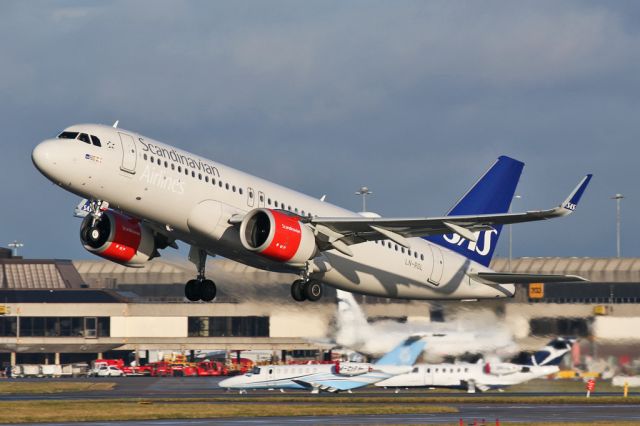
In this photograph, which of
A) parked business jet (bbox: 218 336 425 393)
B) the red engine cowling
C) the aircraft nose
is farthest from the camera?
parked business jet (bbox: 218 336 425 393)

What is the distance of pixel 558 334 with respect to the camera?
65.0 metres

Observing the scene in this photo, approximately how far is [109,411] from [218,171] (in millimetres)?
21833

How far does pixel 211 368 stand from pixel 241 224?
2524 inches

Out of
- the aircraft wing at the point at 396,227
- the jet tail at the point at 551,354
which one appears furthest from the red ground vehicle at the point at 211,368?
the aircraft wing at the point at 396,227

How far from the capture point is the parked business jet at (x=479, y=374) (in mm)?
72188

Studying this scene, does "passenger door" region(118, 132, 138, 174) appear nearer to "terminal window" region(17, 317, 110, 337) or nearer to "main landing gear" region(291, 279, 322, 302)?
"main landing gear" region(291, 279, 322, 302)

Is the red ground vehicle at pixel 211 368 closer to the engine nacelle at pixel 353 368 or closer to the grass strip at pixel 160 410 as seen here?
the engine nacelle at pixel 353 368

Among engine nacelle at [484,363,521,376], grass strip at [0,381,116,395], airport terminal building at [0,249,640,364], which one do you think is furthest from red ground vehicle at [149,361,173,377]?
engine nacelle at [484,363,521,376]

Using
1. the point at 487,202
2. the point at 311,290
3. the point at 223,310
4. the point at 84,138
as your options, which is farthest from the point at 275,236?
the point at 223,310

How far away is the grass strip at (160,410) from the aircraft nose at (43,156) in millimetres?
18877

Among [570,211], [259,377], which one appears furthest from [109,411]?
[570,211]

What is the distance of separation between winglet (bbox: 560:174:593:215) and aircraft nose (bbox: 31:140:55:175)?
63.5 feet

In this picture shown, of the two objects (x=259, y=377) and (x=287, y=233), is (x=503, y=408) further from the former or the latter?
(x=287, y=233)

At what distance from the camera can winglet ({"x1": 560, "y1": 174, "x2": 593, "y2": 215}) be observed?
147 feet
